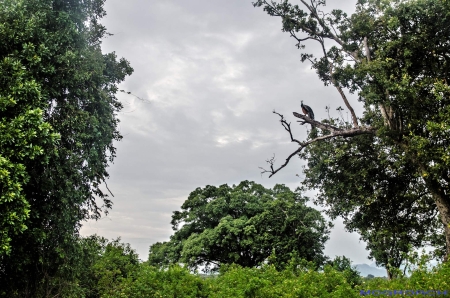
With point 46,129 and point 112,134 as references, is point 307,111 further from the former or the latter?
point 46,129

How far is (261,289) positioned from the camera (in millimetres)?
7375

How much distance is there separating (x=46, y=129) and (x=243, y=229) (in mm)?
16425

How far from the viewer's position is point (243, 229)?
872 inches

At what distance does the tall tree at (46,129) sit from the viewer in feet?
24.4

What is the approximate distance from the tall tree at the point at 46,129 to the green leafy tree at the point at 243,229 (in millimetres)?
13302

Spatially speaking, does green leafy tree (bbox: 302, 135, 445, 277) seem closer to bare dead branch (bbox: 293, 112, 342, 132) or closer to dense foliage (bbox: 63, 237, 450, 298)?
bare dead branch (bbox: 293, 112, 342, 132)

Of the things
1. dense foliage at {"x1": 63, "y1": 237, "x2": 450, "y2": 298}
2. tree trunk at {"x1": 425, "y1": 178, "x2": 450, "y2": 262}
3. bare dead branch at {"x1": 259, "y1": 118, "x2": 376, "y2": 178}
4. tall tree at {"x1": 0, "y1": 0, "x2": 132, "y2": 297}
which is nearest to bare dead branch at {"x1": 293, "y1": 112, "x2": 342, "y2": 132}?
bare dead branch at {"x1": 259, "y1": 118, "x2": 376, "y2": 178}

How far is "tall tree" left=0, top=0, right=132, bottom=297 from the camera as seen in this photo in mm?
7441

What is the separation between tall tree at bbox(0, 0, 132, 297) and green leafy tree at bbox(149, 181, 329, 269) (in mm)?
13302

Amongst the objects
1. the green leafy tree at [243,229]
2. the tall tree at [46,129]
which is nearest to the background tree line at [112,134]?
the tall tree at [46,129]

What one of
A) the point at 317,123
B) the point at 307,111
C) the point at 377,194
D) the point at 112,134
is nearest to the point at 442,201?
the point at 377,194

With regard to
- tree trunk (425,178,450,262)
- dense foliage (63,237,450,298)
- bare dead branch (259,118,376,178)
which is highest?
bare dead branch (259,118,376,178)

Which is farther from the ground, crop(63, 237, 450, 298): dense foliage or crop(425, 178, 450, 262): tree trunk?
crop(425, 178, 450, 262): tree trunk

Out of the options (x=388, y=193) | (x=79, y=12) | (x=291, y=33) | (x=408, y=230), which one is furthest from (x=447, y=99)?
(x=79, y=12)
